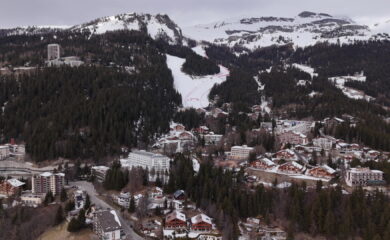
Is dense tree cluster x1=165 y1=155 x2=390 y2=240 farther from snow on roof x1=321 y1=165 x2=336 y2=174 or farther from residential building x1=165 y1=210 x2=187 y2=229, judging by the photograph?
snow on roof x1=321 y1=165 x2=336 y2=174

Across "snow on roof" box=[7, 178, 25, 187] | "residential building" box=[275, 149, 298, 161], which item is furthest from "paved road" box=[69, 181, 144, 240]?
"residential building" box=[275, 149, 298, 161]

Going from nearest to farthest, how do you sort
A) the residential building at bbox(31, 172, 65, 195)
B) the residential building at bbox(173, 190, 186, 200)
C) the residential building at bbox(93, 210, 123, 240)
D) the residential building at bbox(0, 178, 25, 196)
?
the residential building at bbox(93, 210, 123, 240), the residential building at bbox(173, 190, 186, 200), the residential building at bbox(31, 172, 65, 195), the residential building at bbox(0, 178, 25, 196)

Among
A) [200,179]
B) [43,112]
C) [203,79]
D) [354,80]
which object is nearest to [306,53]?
[354,80]

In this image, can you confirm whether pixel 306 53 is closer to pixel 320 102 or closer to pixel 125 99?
pixel 320 102

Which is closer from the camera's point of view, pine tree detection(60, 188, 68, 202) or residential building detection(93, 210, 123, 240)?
residential building detection(93, 210, 123, 240)

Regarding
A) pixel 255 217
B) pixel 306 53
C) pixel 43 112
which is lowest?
pixel 255 217

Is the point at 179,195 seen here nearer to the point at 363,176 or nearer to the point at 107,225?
the point at 107,225

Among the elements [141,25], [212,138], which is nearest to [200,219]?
[212,138]
